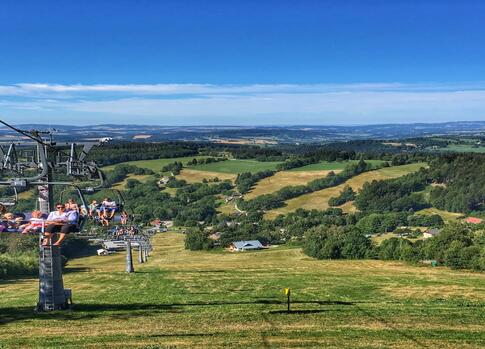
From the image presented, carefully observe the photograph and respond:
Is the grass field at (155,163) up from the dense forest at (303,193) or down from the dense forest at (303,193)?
up

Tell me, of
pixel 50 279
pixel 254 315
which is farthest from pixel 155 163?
pixel 254 315

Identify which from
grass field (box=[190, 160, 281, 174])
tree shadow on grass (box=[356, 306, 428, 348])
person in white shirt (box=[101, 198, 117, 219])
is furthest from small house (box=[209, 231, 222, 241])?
tree shadow on grass (box=[356, 306, 428, 348])

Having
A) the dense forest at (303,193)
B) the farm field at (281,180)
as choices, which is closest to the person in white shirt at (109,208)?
the dense forest at (303,193)

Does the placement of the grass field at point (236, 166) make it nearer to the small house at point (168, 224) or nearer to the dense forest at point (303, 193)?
the dense forest at point (303, 193)

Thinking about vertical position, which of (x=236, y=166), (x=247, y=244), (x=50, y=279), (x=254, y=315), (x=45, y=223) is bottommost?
(x=247, y=244)

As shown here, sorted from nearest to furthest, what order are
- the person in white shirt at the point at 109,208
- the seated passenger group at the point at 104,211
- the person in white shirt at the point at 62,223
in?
the person in white shirt at the point at 62,223, the seated passenger group at the point at 104,211, the person in white shirt at the point at 109,208

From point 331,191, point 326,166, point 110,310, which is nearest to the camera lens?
point 110,310

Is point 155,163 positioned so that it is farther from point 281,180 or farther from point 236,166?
point 281,180
